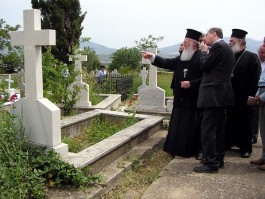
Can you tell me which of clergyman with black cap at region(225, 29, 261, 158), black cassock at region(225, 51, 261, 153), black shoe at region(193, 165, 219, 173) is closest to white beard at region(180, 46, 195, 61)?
clergyman with black cap at region(225, 29, 261, 158)

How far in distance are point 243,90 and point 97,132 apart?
2.65m

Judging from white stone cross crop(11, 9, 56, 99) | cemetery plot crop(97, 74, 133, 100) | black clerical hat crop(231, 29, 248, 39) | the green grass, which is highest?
black clerical hat crop(231, 29, 248, 39)

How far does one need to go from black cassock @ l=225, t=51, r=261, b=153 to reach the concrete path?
1.45 ft

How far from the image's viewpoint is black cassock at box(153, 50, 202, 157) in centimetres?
512

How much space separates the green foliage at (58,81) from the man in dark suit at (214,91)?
3.92m

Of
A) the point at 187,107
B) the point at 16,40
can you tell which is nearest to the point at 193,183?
the point at 187,107

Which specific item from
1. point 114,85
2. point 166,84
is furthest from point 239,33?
point 166,84

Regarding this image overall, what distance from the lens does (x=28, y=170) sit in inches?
132

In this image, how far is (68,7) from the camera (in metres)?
21.6

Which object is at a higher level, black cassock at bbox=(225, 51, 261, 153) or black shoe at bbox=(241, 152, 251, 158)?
black cassock at bbox=(225, 51, 261, 153)

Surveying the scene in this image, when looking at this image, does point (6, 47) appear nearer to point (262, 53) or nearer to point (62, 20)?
point (62, 20)

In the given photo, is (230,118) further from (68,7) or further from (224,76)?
(68,7)

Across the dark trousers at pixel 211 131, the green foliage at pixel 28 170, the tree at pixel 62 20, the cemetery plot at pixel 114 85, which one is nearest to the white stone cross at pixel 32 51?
the green foliage at pixel 28 170

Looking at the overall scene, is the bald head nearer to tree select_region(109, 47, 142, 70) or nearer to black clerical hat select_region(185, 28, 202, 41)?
black clerical hat select_region(185, 28, 202, 41)
